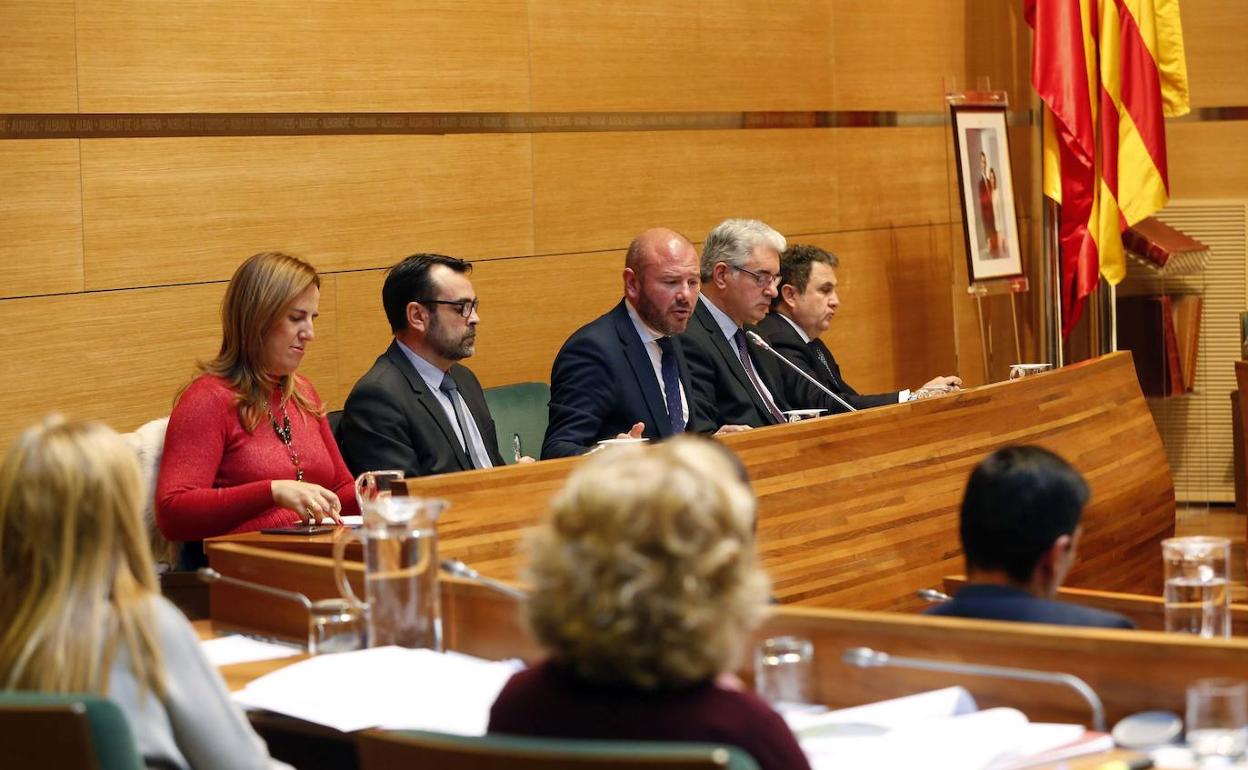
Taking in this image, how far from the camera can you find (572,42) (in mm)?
6336

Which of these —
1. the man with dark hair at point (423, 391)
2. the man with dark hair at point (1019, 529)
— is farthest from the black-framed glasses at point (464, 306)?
the man with dark hair at point (1019, 529)

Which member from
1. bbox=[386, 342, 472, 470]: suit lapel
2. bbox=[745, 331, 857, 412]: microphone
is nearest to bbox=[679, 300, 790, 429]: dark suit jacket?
bbox=[745, 331, 857, 412]: microphone

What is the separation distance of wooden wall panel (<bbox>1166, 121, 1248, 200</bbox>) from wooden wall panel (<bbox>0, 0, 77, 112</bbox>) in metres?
5.78

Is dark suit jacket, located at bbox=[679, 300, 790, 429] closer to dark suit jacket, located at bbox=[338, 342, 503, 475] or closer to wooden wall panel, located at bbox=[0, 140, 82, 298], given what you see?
dark suit jacket, located at bbox=[338, 342, 503, 475]

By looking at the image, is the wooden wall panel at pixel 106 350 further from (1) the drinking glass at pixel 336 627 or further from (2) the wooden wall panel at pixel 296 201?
(1) the drinking glass at pixel 336 627

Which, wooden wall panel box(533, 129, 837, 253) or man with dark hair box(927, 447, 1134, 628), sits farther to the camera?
wooden wall panel box(533, 129, 837, 253)

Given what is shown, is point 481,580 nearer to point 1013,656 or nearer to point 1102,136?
point 1013,656

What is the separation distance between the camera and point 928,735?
7.12 ft

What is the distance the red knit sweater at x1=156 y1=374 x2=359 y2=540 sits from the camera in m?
3.81

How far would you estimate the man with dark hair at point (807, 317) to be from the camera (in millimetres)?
6043

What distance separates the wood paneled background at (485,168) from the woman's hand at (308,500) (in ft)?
4.19

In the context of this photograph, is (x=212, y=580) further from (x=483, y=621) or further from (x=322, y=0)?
(x=322, y=0)

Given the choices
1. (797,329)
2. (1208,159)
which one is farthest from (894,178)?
(797,329)

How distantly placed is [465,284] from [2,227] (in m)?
1.23
